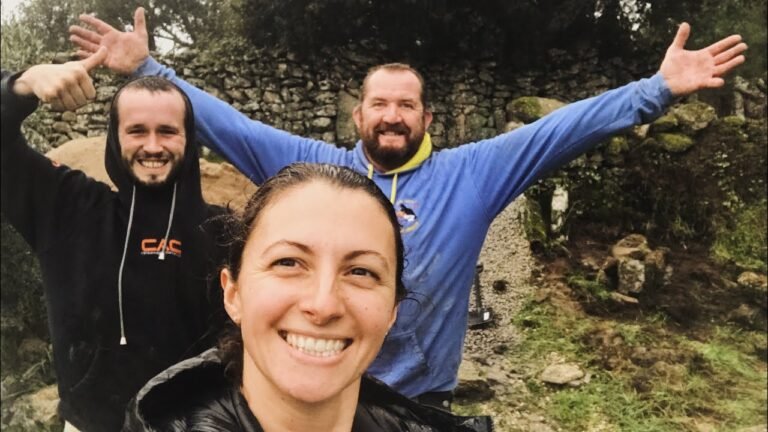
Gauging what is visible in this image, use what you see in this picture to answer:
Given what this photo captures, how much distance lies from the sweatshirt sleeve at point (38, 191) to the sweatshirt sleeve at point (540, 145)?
2.57 ft

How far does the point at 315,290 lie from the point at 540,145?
0.71m

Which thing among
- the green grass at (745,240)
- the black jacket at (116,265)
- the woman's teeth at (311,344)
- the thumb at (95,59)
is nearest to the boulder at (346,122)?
the black jacket at (116,265)

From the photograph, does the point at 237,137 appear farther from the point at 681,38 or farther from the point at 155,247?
the point at 681,38

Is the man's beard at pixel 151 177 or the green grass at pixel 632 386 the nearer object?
the man's beard at pixel 151 177

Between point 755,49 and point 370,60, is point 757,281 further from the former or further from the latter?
point 370,60

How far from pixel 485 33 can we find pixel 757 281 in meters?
1.03

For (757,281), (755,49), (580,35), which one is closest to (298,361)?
(580,35)

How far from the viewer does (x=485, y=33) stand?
174 cm

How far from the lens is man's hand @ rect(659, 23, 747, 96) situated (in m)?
1.47

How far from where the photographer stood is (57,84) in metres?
1.23

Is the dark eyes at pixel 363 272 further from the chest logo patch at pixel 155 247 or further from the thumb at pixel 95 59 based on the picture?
the thumb at pixel 95 59

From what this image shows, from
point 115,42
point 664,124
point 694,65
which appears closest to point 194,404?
point 115,42

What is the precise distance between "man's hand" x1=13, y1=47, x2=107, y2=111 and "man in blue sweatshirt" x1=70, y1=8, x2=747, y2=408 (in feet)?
0.68

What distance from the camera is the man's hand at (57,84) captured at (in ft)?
4.01
